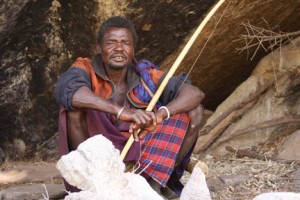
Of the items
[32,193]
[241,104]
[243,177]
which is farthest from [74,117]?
[241,104]

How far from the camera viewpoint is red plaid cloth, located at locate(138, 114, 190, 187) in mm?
3631

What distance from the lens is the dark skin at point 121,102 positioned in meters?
3.20

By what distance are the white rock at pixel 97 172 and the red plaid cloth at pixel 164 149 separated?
129 centimetres

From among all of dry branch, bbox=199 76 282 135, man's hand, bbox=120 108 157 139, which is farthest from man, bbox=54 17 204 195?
dry branch, bbox=199 76 282 135

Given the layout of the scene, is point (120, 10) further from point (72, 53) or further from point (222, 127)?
point (222, 127)

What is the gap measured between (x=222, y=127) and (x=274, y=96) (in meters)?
0.57

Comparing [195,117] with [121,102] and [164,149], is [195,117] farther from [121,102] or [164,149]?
[121,102]

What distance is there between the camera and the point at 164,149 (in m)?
3.65

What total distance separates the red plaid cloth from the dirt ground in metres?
0.41

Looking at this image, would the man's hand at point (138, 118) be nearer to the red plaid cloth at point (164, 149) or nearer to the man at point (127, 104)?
the man at point (127, 104)

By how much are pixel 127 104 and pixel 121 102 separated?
0.15 ft

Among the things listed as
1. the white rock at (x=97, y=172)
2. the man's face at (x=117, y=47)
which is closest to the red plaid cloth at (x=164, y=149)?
the man's face at (x=117, y=47)

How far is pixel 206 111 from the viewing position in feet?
20.6

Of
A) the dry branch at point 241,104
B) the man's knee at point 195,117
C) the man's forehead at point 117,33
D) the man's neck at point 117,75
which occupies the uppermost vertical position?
the man's forehead at point 117,33
